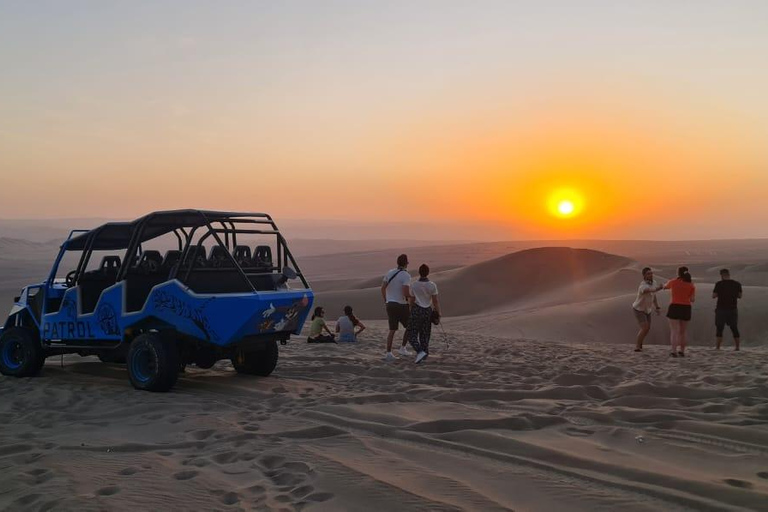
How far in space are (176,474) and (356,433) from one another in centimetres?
182

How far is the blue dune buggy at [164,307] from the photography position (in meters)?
8.71

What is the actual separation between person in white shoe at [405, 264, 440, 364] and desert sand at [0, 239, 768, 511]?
0.40m

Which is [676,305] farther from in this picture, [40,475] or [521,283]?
[521,283]

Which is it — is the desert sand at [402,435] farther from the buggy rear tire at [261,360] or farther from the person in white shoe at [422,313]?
the person in white shoe at [422,313]

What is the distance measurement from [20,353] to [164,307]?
10.4 ft

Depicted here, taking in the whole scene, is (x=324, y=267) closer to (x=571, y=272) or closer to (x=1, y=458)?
(x=571, y=272)

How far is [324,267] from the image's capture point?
236ft

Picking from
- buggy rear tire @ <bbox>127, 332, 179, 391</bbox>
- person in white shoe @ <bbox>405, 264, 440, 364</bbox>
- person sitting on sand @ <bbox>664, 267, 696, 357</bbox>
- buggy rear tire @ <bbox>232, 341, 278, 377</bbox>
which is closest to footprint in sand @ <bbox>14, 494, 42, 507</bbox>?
buggy rear tire @ <bbox>127, 332, 179, 391</bbox>

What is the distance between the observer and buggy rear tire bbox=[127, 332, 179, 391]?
8766 mm

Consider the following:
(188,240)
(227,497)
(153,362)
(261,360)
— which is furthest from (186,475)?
(261,360)

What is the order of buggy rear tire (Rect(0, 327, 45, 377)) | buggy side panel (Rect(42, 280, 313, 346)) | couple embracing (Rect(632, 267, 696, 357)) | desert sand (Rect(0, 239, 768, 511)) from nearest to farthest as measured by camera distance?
1. desert sand (Rect(0, 239, 768, 511))
2. buggy side panel (Rect(42, 280, 313, 346))
3. buggy rear tire (Rect(0, 327, 45, 377))
4. couple embracing (Rect(632, 267, 696, 357))

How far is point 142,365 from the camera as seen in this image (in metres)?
9.05

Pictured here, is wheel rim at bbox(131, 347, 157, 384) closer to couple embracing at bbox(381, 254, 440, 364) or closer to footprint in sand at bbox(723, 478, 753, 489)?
couple embracing at bbox(381, 254, 440, 364)

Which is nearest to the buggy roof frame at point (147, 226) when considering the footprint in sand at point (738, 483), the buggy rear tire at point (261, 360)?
the buggy rear tire at point (261, 360)
